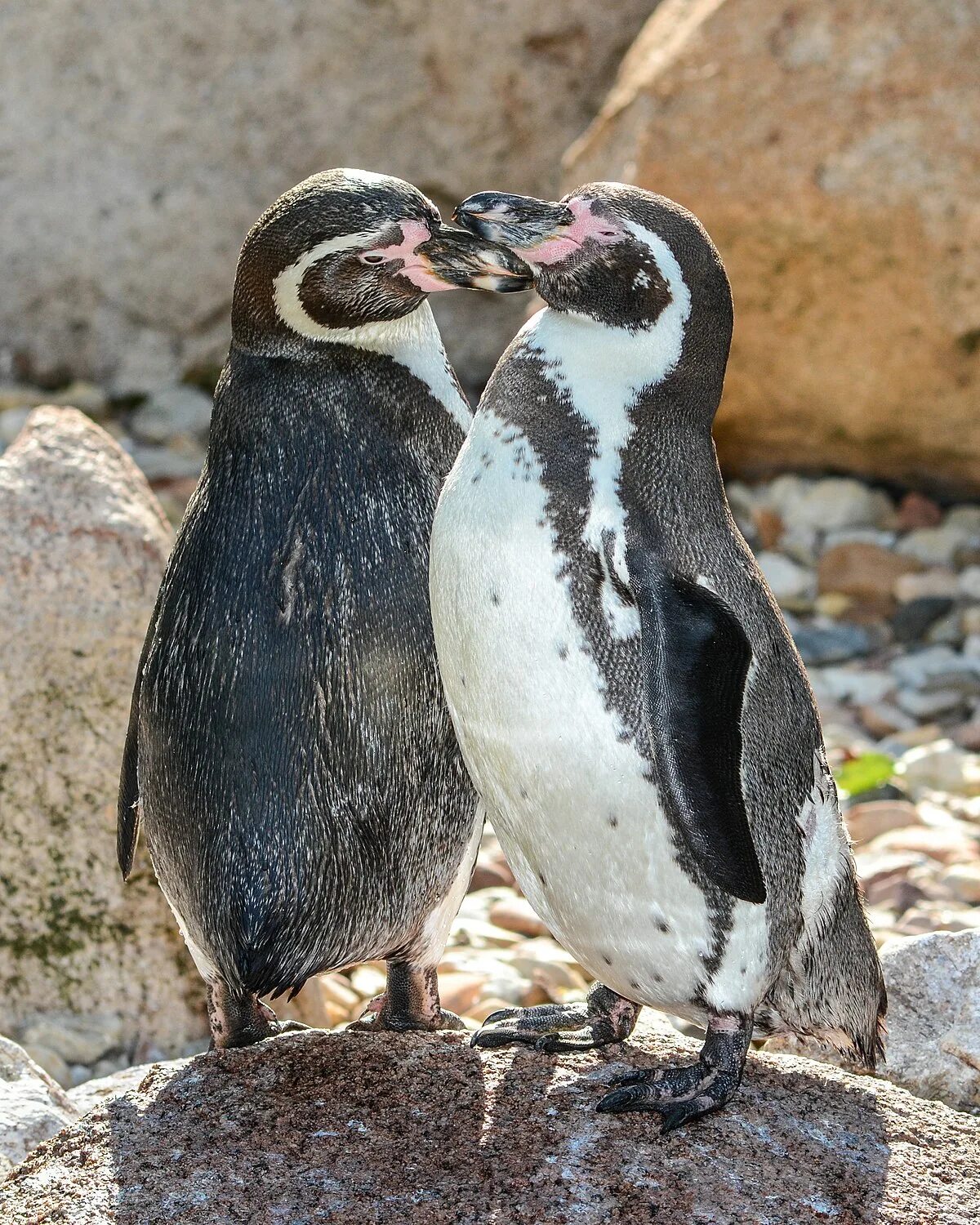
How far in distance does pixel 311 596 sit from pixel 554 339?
0.54 m

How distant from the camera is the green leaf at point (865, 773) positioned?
181 inches

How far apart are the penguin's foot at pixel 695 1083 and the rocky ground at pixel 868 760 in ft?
1.89

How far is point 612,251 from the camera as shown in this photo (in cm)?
237

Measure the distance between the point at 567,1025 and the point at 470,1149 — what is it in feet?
1.40

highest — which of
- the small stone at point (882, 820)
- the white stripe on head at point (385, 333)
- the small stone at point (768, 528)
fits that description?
the white stripe on head at point (385, 333)

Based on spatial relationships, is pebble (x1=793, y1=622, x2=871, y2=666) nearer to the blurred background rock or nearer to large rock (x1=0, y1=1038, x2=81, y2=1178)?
the blurred background rock

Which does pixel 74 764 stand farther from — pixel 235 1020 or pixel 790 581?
pixel 790 581

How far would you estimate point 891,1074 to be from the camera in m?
2.93

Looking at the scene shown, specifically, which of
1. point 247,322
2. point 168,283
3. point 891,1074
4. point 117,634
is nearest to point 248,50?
point 168,283

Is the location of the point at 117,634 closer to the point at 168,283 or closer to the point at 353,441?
the point at 353,441

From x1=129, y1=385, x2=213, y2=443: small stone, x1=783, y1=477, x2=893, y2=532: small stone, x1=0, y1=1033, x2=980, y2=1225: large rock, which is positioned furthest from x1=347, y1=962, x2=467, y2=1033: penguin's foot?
x1=129, y1=385, x2=213, y2=443: small stone

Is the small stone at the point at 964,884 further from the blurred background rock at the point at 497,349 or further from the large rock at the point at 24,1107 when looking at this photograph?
the large rock at the point at 24,1107

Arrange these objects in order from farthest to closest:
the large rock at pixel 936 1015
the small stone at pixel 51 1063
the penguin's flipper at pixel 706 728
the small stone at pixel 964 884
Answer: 1. the small stone at pixel 964 884
2. the small stone at pixel 51 1063
3. the large rock at pixel 936 1015
4. the penguin's flipper at pixel 706 728

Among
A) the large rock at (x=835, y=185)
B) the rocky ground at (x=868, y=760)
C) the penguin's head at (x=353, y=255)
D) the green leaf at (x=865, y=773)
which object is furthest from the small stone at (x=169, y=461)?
the penguin's head at (x=353, y=255)
